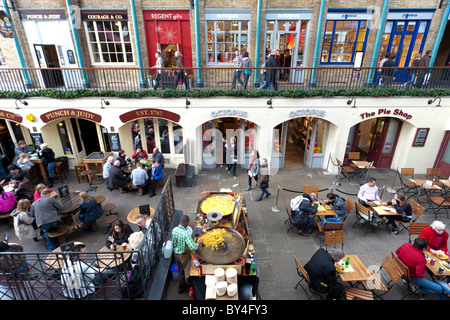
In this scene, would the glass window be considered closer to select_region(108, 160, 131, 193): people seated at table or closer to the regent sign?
the regent sign

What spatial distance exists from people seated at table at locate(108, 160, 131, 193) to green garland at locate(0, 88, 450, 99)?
3.34m

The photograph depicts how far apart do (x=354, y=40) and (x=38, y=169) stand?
16.7 m

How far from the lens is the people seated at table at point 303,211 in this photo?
292 inches

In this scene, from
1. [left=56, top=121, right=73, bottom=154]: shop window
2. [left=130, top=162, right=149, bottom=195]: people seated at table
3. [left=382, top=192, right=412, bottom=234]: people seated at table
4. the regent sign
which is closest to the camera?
[left=382, top=192, right=412, bottom=234]: people seated at table

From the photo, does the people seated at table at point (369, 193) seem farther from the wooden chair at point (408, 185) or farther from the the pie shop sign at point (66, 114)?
the the pie shop sign at point (66, 114)

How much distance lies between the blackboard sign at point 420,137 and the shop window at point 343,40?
189 inches

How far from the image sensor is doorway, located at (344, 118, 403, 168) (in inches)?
492

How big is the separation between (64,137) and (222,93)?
28.6ft

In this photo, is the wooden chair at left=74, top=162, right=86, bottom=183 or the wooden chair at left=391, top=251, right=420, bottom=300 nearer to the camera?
the wooden chair at left=391, top=251, right=420, bottom=300

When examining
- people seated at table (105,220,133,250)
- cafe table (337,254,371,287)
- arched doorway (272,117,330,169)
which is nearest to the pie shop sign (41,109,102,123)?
people seated at table (105,220,133,250)

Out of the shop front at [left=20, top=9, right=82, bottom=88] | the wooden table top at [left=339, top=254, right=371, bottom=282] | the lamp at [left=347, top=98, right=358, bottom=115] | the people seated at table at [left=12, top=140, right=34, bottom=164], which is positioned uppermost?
the shop front at [left=20, top=9, right=82, bottom=88]

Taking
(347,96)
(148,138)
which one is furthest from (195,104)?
(347,96)

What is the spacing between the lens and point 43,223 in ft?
22.1

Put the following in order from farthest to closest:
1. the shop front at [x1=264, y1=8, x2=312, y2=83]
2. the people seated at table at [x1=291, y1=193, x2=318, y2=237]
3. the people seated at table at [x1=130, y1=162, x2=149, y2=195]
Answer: the shop front at [x1=264, y1=8, x2=312, y2=83]
the people seated at table at [x1=130, y1=162, x2=149, y2=195]
the people seated at table at [x1=291, y1=193, x2=318, y2=237]
